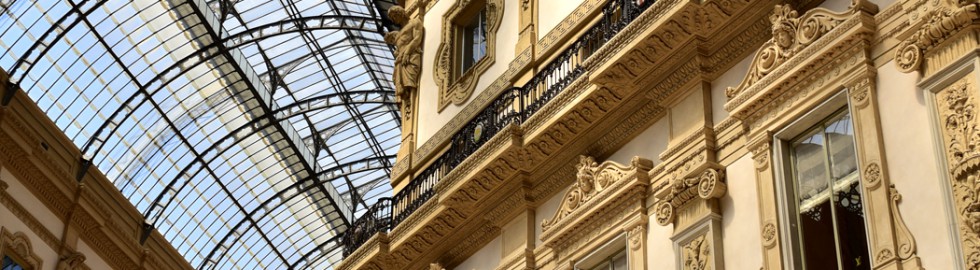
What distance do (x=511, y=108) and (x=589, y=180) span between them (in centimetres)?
271

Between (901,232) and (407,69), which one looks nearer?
(901,232)

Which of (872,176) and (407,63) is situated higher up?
(407,63)

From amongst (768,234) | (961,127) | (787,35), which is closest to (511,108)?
(787,35)

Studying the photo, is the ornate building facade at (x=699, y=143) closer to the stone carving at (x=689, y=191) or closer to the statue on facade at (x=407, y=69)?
the stone carving at (x=689, y=191)

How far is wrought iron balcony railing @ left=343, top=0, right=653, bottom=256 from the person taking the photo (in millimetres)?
17969

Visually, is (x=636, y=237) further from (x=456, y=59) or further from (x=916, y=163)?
(x=456, y=59)

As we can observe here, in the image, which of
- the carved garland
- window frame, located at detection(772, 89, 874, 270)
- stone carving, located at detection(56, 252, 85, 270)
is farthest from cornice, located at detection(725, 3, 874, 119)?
stone carving, located at detection(56, 252, 85, 270)

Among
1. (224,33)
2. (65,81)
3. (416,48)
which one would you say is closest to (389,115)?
(224,33)

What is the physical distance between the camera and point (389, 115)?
1657 inches

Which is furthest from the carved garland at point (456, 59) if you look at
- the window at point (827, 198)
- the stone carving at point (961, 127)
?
the stone carving at point (961, 127)

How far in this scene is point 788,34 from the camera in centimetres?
1471

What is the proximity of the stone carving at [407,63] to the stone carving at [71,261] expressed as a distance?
1104cm

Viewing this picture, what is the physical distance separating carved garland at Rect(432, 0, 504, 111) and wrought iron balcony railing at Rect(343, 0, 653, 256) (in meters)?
1.12

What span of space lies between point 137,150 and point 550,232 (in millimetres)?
21653
